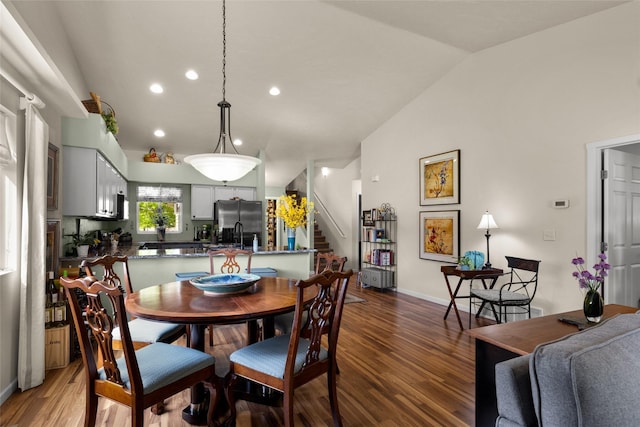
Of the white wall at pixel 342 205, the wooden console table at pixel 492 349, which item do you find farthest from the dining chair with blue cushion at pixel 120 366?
the white wall at pixel 342 205

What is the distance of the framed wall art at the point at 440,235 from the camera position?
16.2ft

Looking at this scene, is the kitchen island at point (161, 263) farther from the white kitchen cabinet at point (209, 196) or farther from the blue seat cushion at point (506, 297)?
the white kitchen cabinet at point (209, 196)

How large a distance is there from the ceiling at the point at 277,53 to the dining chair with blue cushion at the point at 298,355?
9.79ft

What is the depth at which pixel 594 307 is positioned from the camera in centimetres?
179

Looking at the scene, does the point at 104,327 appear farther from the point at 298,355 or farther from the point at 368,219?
the point at 368,219

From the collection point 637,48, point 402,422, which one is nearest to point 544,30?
point 637,48

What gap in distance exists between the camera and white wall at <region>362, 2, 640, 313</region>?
336 cm

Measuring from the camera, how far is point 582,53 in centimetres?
356

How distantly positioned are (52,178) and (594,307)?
4.38 meters

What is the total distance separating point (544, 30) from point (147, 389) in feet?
16.3

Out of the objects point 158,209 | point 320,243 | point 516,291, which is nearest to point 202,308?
point 516,291

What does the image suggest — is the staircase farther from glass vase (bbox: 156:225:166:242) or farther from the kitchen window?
glass vase (bbox: 156:225:166:242)

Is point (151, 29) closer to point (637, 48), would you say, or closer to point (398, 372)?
point (398, 372)

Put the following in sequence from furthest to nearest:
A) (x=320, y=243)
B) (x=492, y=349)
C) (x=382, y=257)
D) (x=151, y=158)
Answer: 1. (x=320, y=243)
2. (x=151, y=158)
3. (x=382, y=257)
4. (x=492, y=349)
